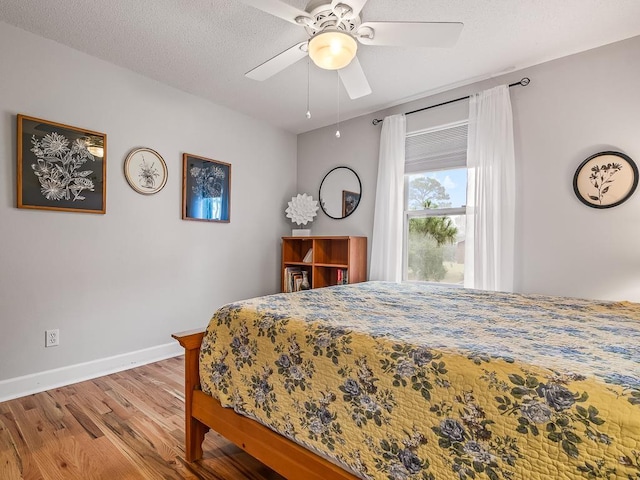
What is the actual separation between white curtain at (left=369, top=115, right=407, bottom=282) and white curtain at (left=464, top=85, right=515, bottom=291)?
0.62m

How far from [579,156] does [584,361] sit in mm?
2038

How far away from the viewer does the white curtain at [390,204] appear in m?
3.08

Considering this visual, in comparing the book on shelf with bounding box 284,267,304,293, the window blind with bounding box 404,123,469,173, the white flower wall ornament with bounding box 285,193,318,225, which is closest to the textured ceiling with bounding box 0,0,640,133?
the window blind with bounding box 404,123,469,173

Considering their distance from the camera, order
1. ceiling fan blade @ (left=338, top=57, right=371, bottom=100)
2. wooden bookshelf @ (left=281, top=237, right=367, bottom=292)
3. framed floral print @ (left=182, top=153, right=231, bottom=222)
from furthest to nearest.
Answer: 1. wooden bookshelf @ (left=281, top=237, right=367, bottom=292)
2. framed floral print @ (left=182, top=153, right=231, bottom=222)
3. ceiling fan blade @ (left=338, top=57, right=371, bottom=100)

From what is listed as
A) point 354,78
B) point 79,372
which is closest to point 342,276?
point 354,78

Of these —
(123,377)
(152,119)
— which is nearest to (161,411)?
(123,377)

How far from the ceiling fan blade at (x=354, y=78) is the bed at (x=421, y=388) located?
→ 1385mm

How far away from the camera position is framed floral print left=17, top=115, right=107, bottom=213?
2092 mm

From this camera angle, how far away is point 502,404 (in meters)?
0.76

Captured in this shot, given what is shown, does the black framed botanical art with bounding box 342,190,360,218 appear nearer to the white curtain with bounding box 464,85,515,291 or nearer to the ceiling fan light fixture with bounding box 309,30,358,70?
the white curtain with bounding box 464,85,515,291

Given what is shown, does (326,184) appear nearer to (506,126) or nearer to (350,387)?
(506,126)

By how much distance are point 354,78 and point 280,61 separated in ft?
1.53

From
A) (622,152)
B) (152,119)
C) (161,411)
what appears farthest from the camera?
(152,119)

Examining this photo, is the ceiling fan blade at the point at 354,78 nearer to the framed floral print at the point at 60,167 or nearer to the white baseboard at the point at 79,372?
the framed floral print at the point at 60,167
